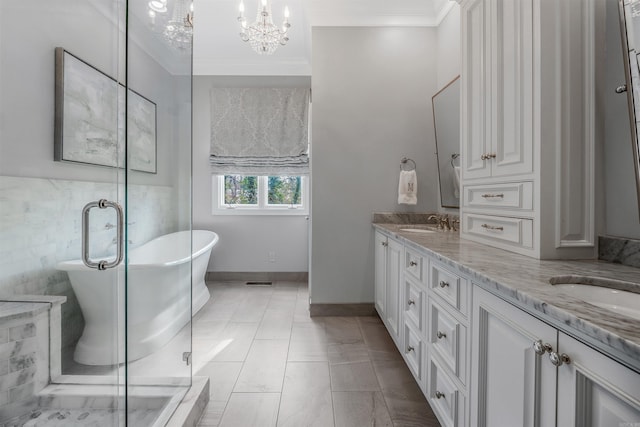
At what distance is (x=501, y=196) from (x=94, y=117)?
1.91 metres

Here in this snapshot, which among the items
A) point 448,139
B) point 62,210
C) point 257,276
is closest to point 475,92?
point 448,139

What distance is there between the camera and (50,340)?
1.25 meters

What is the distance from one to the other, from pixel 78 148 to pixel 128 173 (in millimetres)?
360

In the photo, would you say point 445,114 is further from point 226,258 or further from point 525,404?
point 226,258

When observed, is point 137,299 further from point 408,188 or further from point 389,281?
point 408,188

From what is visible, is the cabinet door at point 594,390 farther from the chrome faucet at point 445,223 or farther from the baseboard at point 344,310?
the baseboard at point 344,310

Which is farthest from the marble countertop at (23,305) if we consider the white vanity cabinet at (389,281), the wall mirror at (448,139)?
the wall mirror at (448,139)

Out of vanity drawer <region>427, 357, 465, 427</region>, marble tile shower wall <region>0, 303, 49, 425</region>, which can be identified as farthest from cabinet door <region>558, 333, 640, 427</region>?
marble tile shower wall <region>0, 303, 49, 425</region>

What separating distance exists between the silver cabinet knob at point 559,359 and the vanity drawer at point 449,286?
46 centimetres

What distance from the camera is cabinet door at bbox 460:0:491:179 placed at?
5.60 ft

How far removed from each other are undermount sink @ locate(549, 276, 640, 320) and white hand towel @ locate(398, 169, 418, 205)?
6.69 ft

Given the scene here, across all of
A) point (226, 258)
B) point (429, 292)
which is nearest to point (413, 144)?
point (429, 292)

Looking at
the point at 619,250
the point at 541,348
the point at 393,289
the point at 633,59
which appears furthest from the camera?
the point at 393,289

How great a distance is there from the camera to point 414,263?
189 centimetres
